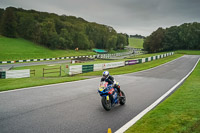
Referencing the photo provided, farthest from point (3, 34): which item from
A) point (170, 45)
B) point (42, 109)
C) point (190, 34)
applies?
point (190, 34)

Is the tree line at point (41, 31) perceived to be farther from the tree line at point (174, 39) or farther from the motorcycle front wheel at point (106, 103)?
the motorcycle front wheel at point (106, 103)

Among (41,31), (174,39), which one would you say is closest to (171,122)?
(41,31)

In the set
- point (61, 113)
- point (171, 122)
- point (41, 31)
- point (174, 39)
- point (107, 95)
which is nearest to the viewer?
point (171, 122)

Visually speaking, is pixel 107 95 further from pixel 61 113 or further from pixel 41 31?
pixel 41 31

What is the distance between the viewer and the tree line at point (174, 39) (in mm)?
90438

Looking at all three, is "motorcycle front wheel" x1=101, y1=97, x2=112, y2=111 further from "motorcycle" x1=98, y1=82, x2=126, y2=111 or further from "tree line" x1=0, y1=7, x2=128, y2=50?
"tree line" x1=0, y1=7, x2=128, y2=50

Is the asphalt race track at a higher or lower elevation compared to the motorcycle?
lower

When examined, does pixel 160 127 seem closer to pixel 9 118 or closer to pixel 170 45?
pixel 9 118

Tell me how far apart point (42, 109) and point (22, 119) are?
1148 millimetres

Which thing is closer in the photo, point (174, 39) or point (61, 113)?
point (61, 113)

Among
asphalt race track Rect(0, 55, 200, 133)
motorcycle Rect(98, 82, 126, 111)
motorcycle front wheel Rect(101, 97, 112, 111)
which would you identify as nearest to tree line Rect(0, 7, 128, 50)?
asphalt race track Rect(0, 55, 200, 133)

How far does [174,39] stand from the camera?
308 ft

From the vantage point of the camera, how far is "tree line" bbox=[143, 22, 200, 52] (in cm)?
9044

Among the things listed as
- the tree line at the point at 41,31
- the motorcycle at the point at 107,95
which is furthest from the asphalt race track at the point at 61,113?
the tree line at the point at 41,31
